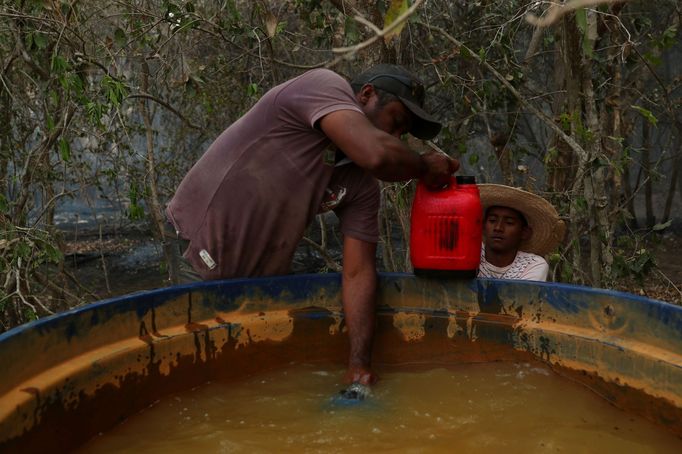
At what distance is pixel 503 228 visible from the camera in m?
2.96

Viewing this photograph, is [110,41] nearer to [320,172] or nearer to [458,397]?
[320,172]

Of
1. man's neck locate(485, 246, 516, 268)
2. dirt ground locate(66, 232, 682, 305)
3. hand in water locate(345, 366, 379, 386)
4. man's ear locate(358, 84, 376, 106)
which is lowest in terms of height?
dirt ground locate(66, 232, 682, 305)

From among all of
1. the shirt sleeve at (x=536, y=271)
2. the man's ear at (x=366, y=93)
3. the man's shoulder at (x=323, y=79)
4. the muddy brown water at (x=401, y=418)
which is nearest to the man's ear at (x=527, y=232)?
the shirt sleeve at (x=536, y=271)

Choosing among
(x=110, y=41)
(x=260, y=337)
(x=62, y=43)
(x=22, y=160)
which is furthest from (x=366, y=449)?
(x=22, y=160)

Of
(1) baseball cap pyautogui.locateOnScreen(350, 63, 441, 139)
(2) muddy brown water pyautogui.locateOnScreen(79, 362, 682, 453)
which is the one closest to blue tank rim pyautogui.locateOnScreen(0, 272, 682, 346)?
(2) muddy brown water pyautogui.locateOnScreen(79, 362, 682, 453)

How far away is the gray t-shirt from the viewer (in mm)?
2428

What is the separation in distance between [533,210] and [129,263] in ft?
18.6

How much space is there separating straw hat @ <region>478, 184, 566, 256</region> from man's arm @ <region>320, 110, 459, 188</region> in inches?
26.0

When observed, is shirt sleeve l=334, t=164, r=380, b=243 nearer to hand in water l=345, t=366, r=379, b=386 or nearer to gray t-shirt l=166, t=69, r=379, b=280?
gray t-shirt l=166, t=69, r=379, b=280

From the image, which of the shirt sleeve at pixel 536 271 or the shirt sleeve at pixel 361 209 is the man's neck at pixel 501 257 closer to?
the shirt sleeve at pixel 536 271

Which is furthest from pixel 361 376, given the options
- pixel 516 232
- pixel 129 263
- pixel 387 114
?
pixel 129 263

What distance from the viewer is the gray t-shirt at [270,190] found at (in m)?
2.43

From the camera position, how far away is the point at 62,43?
368cm

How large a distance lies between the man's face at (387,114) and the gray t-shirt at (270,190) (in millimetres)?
131
